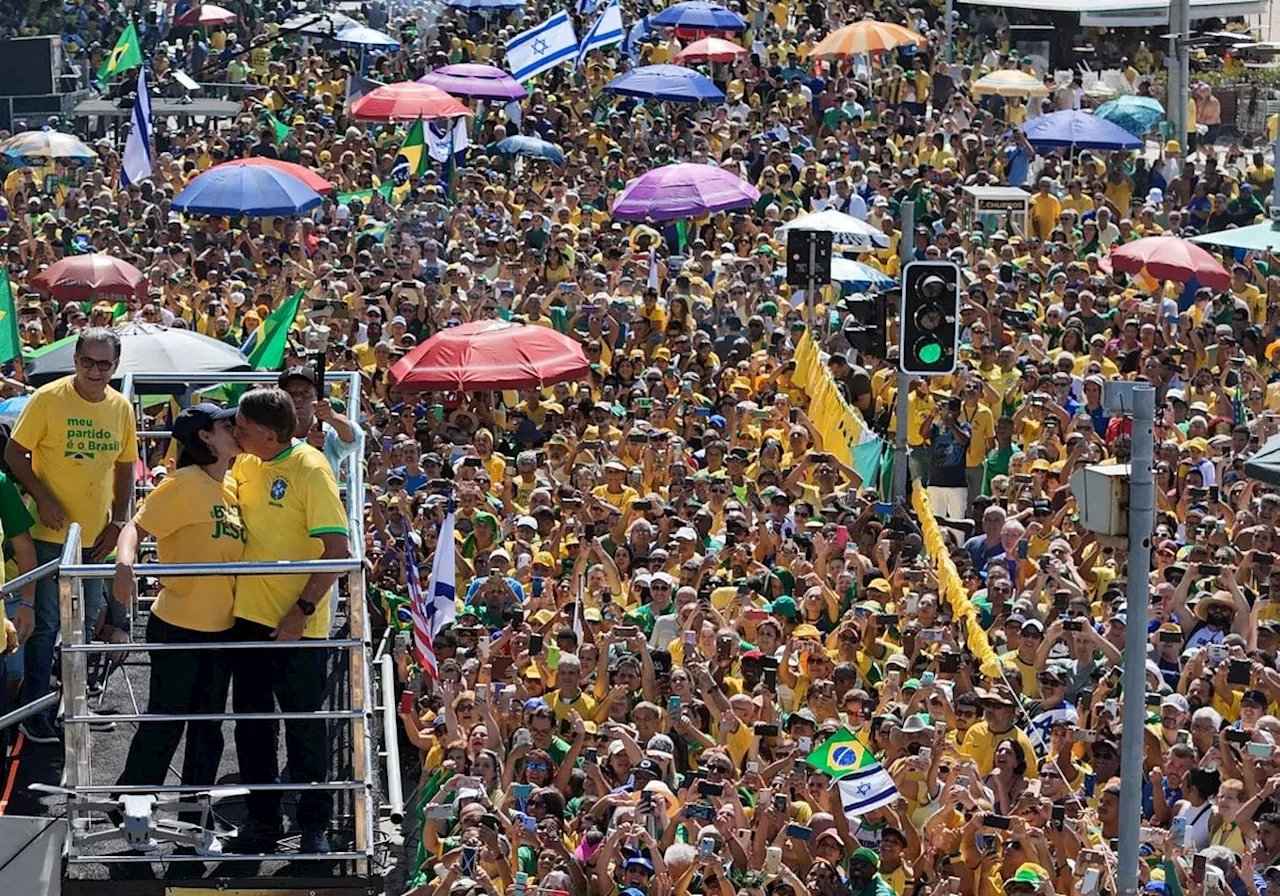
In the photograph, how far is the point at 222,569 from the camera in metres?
8.01

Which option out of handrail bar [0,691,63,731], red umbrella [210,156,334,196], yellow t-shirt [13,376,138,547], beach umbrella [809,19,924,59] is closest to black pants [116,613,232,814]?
handrail bar [0,691,63,731]

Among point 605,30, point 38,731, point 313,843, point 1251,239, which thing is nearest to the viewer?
point 313,843

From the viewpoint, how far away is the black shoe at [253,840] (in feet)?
27.4

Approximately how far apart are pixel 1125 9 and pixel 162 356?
28.0 m

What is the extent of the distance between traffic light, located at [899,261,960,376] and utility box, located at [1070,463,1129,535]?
5210 millimetres

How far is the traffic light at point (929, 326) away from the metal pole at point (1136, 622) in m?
5.33

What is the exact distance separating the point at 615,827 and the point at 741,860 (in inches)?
23.0

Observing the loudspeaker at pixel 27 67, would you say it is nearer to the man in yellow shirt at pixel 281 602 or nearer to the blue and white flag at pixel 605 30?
the blue and white flag at pixel 605 30

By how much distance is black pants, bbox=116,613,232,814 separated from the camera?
852 cm

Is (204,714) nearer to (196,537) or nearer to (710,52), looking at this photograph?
(196,537)

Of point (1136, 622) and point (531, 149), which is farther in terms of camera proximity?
point (531, 149)

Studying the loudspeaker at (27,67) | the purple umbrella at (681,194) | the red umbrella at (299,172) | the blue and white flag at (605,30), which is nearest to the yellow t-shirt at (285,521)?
the purple umbrella at (681,194)

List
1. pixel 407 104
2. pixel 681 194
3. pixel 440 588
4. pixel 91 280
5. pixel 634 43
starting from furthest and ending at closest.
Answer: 1. pixel 634 43
2. pixel 407 104
3. pixel 681 194
4. pixel 91 280
5. pixel 440 588

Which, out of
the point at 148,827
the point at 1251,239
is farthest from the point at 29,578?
the point at 1251,239
